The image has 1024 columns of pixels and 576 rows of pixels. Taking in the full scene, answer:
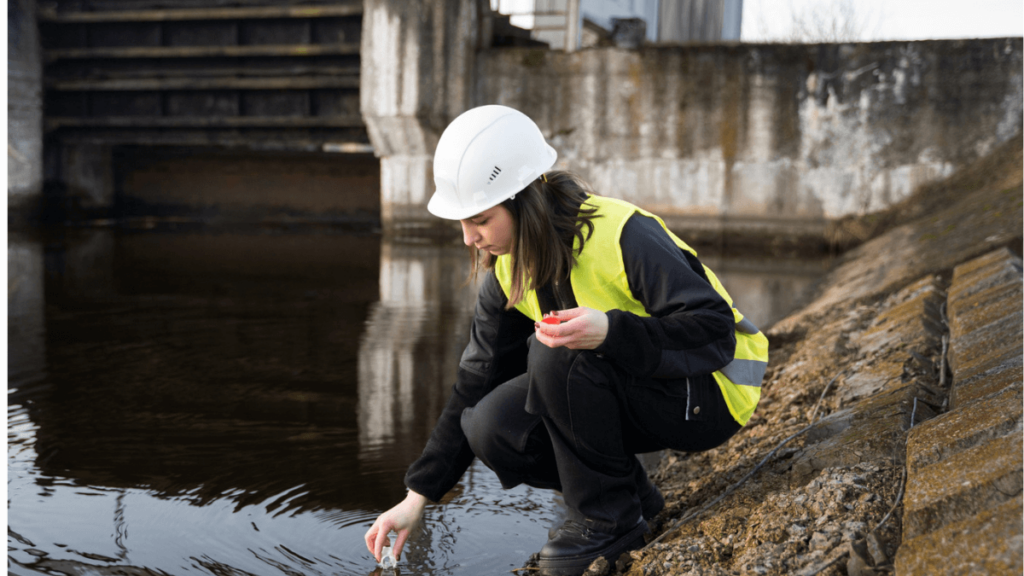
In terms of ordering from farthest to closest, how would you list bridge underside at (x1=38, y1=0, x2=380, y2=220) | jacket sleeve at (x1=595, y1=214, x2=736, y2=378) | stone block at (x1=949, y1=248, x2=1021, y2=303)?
1. bridge underside at (x1=38, y1=0, x2=380, y2=220)
2. stone block at (x1=949, y1=248, x2=1021, y2=303)
3. jacket sleeve at (x1=595, y1=214, x2=736, y2=378)

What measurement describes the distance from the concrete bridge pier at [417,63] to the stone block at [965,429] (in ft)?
27.4

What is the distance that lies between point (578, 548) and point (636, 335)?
52 cm

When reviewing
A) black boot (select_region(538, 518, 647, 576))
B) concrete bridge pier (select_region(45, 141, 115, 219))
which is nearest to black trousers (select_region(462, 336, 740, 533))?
black boot (select_region(538, 518, 647, 576))

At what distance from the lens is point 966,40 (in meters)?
8.74

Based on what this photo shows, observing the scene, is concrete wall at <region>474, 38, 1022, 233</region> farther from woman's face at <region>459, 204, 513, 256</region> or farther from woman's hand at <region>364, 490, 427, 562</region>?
woman's hand at <region>364, 490, 427, 562</region>

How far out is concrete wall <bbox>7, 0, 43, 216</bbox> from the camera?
38.0 ft

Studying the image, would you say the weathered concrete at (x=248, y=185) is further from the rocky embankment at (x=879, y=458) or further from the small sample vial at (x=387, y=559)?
the small sample vial at (x=387, y=559)

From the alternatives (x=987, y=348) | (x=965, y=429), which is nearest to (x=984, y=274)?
(x=987, y=348)

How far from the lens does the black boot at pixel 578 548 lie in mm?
1928

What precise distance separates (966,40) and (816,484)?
8385 mm

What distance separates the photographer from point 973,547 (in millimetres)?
1228

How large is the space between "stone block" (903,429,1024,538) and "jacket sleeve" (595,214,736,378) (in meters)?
0.47

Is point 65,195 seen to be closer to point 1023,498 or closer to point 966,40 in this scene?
point 966,40

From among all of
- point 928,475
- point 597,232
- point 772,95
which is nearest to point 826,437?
point 928,475
